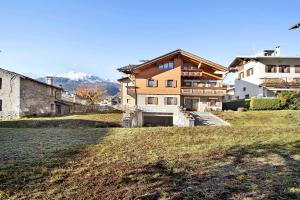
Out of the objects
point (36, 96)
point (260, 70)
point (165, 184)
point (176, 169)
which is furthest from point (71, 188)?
Result: point (260, 70)

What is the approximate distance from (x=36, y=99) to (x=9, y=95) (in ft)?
13.1

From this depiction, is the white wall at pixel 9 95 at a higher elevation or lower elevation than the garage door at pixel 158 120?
higher

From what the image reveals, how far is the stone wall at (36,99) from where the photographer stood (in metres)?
37.2

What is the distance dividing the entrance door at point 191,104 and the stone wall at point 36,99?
22.7 metres

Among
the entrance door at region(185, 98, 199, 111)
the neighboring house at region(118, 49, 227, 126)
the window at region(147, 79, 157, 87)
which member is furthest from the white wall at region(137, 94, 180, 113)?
the entrance door at region(185, 98, 199, 111)

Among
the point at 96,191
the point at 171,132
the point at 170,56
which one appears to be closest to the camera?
the point at 96,191

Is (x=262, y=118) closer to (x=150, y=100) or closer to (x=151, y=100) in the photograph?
(x=151, y=100)

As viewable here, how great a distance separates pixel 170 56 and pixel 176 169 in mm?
32356

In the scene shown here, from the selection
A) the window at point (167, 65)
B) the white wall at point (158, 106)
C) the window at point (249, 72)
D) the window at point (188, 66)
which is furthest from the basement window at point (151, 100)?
the window at point (249, 72)

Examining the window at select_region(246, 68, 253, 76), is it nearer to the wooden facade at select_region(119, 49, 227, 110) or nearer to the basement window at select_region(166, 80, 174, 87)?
the wooden facade at select_region(119, 49, 227, 110)

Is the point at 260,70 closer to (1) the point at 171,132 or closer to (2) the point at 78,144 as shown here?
(1) the point at 171,132

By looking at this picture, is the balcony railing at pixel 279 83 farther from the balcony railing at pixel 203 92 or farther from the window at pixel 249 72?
the balcony railing at pixel 203 92

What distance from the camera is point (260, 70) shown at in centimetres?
4097

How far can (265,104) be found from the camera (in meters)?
35.8
